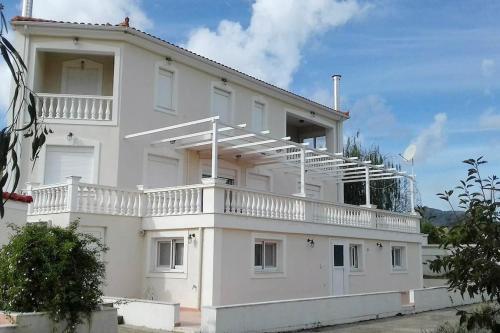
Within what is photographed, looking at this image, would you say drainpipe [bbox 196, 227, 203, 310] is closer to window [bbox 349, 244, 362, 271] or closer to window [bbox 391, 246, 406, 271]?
window [bbox 349, 244, 362, 271]

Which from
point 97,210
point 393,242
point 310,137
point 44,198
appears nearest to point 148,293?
point 97,210

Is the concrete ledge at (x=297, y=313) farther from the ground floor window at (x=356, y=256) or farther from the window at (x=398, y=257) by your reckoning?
the window at (x=398, y=257)

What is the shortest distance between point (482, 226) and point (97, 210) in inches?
487

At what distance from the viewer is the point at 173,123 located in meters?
20.4

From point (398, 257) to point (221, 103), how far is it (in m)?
10.3

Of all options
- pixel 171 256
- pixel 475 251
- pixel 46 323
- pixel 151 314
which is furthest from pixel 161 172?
pixel 475 251

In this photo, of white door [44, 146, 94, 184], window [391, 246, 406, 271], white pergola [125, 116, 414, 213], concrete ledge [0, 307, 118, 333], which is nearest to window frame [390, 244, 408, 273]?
window [391, 246, 406, 271]

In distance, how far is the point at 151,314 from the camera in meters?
12.6

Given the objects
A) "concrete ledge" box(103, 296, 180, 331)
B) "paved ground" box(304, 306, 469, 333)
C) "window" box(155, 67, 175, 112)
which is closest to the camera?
"concrete ledge" box(103, 296, 180, 331)

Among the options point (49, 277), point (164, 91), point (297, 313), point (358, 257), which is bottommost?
point (297, 313)

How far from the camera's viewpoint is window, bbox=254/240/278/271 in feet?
56.6

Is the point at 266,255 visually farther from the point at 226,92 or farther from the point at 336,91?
the point at 336,91

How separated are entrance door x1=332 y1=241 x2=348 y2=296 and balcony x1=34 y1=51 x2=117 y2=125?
914 cm

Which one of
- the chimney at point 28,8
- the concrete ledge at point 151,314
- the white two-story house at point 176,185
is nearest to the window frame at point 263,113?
the white two-story house at point 176,185
